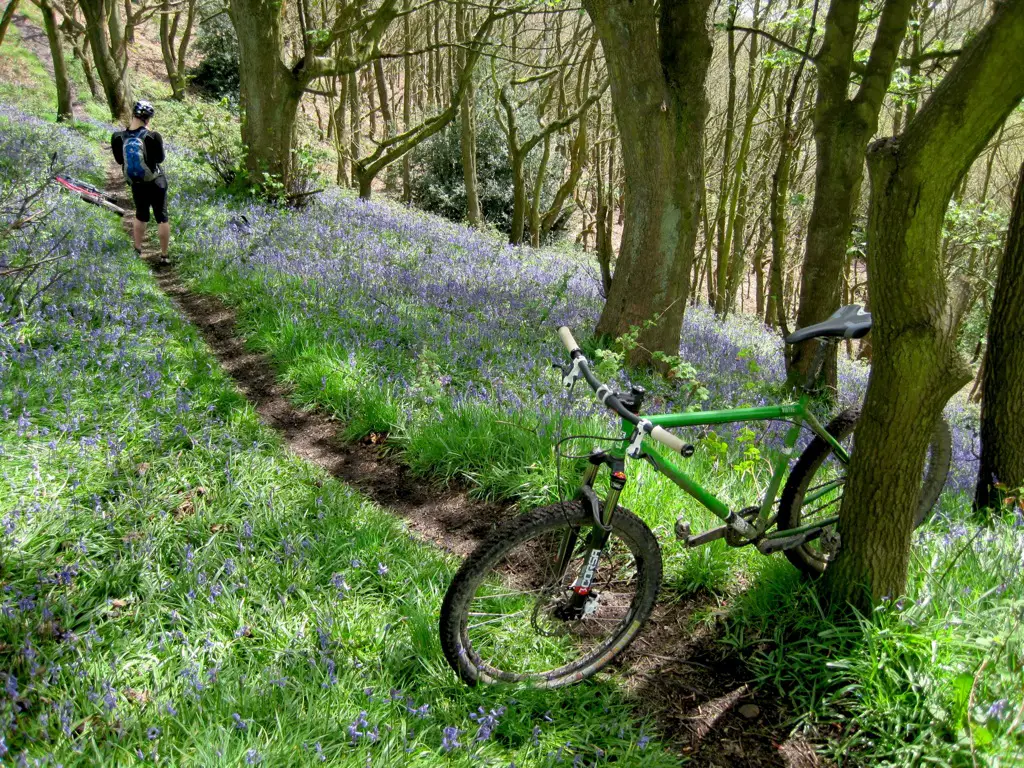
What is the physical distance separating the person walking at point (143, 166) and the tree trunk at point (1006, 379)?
30.9ft

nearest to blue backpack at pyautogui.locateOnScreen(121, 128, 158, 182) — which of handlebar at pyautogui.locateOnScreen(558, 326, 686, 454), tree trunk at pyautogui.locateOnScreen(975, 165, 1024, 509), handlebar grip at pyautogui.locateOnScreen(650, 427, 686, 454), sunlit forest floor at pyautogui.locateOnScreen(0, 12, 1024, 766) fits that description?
sunlit forest floor at pyautogui.locateOnScreen(0, 12, 1024, 766)

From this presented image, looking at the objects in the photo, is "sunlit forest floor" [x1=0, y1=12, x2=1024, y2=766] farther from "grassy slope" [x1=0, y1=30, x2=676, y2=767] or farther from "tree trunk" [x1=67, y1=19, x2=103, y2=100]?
"tree trunk" [x1=67, y1=19, x2=103, y2=100]

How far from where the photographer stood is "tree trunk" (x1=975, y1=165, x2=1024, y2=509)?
14.3ft

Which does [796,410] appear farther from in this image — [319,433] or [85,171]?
[85,171]

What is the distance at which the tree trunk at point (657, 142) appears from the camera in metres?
6.17

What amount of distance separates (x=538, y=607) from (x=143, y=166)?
856cm

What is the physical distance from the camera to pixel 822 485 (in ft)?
12.5

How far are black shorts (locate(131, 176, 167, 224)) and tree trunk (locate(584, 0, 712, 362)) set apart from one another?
6289mm

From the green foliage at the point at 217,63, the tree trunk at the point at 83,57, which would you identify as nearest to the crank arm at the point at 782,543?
the tree trunk at the point at 83,57

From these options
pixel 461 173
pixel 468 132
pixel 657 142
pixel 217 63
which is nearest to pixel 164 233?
pixel 657 142

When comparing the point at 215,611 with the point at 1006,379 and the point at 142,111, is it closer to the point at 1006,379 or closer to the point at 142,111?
the point at 1006,379

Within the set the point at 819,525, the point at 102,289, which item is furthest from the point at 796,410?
the point at 102,289

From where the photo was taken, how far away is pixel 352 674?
2861 millimetres

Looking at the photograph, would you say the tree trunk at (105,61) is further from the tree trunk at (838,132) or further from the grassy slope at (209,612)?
the tree trunk at (838,132)
